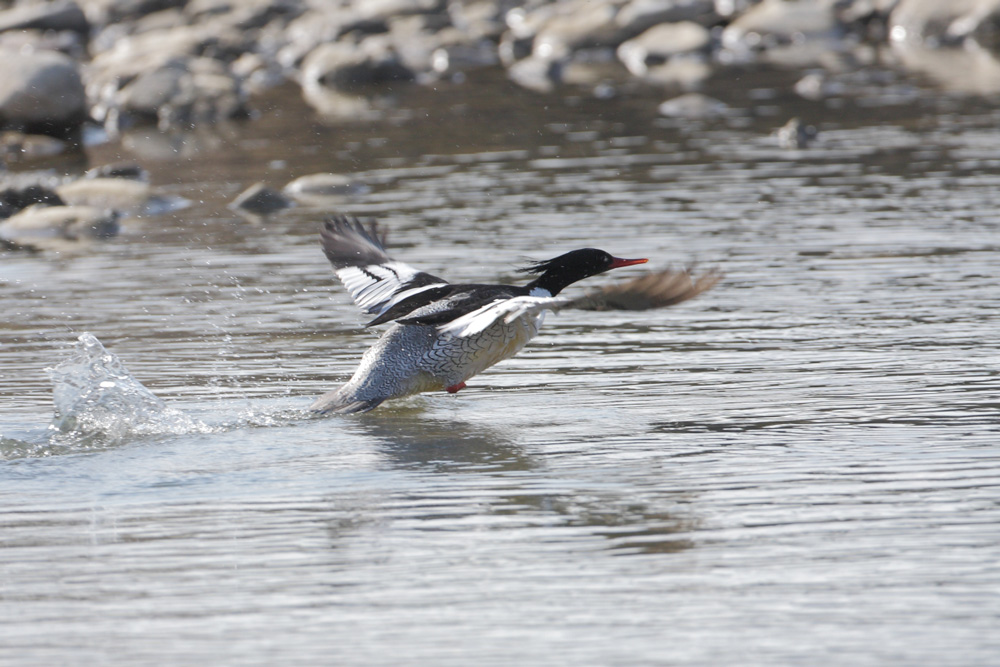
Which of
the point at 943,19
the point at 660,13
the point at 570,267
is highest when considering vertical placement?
the point at 660,13

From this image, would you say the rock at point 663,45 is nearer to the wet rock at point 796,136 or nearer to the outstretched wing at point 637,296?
the wet rock at point 796,136

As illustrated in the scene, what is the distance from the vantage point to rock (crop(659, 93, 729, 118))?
19.0 m

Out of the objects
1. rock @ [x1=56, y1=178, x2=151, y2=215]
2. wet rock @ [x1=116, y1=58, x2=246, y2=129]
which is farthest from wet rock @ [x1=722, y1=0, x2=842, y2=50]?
rock @ [x1=56, y1=178, x2=151, y2=215]

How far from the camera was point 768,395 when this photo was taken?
7.08 metres

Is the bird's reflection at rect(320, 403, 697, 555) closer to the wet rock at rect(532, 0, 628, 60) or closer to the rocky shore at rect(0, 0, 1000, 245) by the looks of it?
the rocky shore at rect(0, 0, 1000, 245)

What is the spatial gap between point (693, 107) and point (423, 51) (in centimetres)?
1110

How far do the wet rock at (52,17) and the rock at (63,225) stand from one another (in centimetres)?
2334

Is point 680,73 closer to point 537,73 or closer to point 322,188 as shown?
point 537,73

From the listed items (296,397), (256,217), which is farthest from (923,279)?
(256,217)

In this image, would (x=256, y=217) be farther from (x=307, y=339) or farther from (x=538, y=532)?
(x=538, y=532)

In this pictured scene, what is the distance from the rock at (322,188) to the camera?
46.6 ft

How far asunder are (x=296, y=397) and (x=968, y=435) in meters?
3.24

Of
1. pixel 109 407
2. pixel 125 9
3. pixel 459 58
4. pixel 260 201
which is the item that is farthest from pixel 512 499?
pixel 125 9

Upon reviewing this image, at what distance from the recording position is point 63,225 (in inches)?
504
